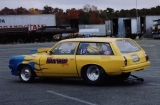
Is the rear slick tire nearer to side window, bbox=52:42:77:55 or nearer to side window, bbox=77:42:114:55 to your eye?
side window, bbox=52:42:77:55

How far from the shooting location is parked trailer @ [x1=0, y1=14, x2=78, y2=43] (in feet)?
167

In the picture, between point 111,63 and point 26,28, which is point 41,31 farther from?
point 111,63

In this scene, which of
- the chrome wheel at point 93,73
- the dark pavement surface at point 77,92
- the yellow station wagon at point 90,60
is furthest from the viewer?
the chrome wheel at point 93,73

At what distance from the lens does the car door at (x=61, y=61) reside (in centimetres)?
1127

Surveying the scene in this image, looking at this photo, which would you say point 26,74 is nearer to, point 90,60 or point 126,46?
point 90,60

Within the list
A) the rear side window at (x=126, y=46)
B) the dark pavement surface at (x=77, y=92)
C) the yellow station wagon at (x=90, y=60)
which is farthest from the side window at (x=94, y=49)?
the dark pavement surface at (x=77, y=92)

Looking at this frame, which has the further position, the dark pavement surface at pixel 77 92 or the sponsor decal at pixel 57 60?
the sponsor decal at pixel 57 60

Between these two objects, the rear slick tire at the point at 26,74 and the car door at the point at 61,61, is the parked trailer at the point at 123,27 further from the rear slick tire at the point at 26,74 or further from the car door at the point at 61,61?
the car door at the point at 61,61

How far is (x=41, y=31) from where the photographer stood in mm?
51281

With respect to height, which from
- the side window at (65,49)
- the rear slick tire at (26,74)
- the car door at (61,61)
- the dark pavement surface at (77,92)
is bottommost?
the dark pavement surface at (77,92)

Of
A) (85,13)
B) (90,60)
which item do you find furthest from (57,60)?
(85,13)

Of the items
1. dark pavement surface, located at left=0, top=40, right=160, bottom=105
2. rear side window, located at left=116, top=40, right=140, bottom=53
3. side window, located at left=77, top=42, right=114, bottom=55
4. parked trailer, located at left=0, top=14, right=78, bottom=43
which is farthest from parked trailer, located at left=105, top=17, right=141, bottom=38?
side window, located at left=77, top=42, right=114, bottom=55

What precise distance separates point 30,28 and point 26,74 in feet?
137

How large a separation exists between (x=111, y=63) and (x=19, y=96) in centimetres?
252
